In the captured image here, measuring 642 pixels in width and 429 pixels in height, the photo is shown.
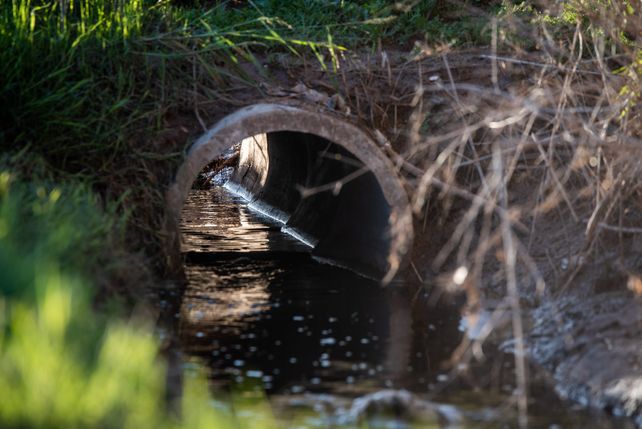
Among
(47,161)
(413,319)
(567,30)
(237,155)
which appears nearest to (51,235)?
(47,161)

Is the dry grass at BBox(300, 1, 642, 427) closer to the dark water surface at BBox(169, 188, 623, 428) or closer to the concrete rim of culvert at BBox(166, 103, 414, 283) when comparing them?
the concrete rim of culvert at BBox(166, 103, 414, 283)

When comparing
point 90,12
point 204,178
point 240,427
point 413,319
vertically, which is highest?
point 204,178

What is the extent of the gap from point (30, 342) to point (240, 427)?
29.2 inches

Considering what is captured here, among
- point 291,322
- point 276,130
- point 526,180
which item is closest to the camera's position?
point 291,322

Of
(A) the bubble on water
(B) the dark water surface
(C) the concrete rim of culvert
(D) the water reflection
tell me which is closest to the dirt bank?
(C) the concrete rim of culvert

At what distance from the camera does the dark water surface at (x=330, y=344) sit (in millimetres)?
4934

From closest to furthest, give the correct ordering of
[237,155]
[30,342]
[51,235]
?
[30,342] → [51,235] → [237,155]

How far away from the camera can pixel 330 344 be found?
598cm

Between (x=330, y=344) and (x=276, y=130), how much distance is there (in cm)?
189

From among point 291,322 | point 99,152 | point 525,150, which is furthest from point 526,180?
point 99,152

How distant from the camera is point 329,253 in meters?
9.02

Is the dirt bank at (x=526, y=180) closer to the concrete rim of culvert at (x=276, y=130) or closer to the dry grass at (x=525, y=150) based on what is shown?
the dry grass at (x=525, y=150)

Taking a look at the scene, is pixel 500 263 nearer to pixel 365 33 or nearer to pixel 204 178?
pixel 365 33

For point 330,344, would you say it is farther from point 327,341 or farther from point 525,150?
point 525,150
